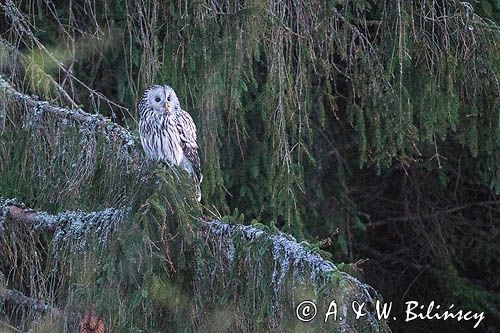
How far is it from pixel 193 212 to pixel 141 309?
33cm

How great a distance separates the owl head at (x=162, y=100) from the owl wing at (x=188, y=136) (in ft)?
0.19

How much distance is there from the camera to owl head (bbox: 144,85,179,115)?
5.20 m

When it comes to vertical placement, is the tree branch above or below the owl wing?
above

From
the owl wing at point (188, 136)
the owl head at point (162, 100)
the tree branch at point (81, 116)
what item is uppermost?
the tree branch at point (81, 116)

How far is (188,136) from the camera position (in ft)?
17.6

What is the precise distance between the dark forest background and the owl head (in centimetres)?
8

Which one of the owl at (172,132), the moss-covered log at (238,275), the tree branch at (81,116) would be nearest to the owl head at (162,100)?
the owl at (172,132)

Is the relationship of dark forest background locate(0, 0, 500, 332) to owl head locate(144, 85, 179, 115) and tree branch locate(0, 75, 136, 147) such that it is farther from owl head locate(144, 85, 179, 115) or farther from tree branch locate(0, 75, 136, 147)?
tree branch locate(0, 75, 136, 147)

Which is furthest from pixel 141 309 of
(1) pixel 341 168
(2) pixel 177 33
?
(1) pixel 341 168

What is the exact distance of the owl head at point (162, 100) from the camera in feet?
17.1

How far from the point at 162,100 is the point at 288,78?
756 mm

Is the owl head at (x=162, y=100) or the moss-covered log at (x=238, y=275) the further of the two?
the owl head at (x=162, y=100)

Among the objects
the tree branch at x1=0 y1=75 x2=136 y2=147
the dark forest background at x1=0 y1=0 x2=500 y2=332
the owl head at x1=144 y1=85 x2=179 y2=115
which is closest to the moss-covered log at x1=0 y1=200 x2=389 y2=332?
the tree branch at x1=0 y1=75 x2=136 y2=147

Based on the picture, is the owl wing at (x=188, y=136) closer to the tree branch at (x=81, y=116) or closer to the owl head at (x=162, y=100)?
the owl head at (x=162, y=100)
